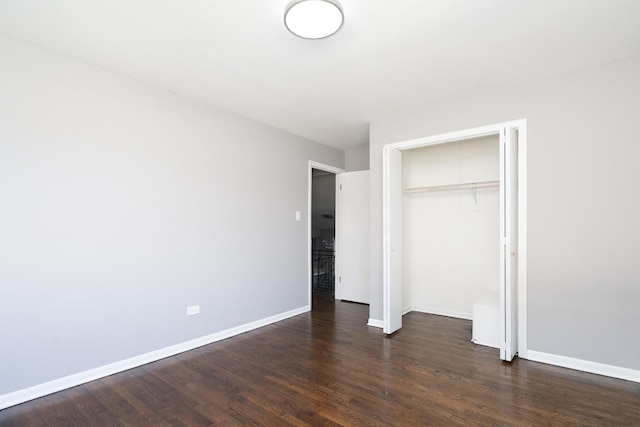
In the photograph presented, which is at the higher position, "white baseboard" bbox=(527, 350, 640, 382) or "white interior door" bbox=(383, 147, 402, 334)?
"white interior door" bbox=(383, 147, 402, 334)

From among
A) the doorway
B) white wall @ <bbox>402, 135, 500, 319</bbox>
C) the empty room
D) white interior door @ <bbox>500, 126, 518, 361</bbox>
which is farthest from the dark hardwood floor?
the doorway

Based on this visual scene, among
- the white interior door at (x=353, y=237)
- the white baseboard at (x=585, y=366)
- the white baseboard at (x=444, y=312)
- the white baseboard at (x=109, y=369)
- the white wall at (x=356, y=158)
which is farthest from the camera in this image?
the white wall at (x=356, y=158)

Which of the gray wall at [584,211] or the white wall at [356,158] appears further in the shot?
the white wall at [356,158]

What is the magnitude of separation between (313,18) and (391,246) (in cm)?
254

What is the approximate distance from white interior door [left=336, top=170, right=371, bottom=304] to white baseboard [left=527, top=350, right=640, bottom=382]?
8.16 feet

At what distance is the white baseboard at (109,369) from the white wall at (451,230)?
2.44m

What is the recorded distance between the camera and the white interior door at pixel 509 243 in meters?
2.93

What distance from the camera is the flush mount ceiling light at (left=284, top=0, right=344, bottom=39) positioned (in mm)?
1901

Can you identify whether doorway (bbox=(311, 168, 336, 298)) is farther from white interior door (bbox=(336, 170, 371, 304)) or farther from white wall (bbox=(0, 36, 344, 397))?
white wall (bbox=(0, 36, 344, 397))

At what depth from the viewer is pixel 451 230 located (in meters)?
4.36

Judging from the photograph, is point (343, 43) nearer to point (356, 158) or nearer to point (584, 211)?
point (584, 211)

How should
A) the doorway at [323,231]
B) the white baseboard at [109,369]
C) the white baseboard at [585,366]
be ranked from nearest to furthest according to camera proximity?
1. the white baseboard at [109,369]
2. the white baseboard at [585,366]
3. the doorway at [323,231]

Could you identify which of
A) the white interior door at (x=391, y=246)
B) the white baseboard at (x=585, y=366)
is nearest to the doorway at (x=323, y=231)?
the white interior door at (x=391, y=246)

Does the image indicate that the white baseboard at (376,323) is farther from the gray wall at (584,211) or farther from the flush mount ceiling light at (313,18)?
the flush mount ceiling light at (313,18)
